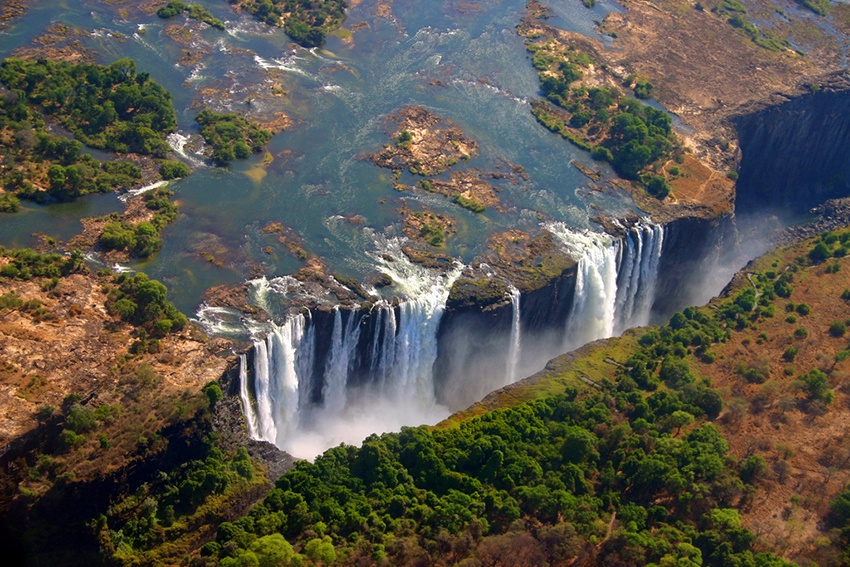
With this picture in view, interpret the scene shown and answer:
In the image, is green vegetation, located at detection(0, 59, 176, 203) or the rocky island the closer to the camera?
the rocky island

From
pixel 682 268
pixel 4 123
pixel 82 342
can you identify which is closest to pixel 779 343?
pixel 682 268

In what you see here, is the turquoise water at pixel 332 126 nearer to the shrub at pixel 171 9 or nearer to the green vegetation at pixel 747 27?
the shrub at pixel 171 9

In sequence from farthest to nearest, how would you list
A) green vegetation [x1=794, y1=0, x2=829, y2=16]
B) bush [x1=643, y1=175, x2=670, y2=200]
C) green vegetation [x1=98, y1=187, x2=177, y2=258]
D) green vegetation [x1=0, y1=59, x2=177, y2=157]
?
green vegetation [x1=794, y1=0, x2=829, y2=16]
bush [x1=643, y1=175, x2=670, y2=200]
green vegetation [x1=0, y1=59, x2=177, y2=157]
green vegetation [x1=98, y1=187, x2=177, y2=258]

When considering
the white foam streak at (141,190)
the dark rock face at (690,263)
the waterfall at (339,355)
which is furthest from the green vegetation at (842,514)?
the white foam streak at (141,190)

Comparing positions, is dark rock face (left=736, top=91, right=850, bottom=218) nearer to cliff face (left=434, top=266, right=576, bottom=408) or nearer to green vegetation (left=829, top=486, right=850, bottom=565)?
cliff face (left=434, top=266, right=576, bottom=408)

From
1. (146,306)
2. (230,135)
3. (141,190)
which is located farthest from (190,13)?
(146,306)

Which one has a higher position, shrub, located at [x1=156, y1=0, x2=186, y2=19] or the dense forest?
the dense forest

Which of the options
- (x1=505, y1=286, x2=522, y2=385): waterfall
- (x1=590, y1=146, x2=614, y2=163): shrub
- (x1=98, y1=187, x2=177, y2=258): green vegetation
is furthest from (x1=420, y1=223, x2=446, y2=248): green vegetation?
(x1=590, y1=146, x2=614, y2=163): shrub
